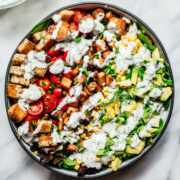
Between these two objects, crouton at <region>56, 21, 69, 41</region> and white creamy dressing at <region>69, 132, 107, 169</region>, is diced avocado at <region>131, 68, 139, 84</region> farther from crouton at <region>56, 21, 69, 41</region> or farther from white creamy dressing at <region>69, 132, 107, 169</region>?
crouton at <region>56, 21, 69, 41</region>

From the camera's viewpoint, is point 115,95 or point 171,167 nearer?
point 115,95

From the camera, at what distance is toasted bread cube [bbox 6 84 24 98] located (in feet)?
8.08

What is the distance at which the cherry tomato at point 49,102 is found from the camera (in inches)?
100

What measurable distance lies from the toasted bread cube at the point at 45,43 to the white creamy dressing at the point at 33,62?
4 centimetres

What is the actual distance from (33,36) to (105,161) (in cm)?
137

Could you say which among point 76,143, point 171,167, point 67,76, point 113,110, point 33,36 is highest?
point 33,36

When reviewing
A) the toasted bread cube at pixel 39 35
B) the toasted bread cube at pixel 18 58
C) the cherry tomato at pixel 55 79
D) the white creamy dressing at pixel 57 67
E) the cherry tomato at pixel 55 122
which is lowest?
the cherry tomato at pixel 55 122

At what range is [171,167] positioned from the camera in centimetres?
283

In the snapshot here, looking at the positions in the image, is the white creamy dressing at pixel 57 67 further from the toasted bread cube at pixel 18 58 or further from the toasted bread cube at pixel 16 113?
the toasted bread cube at pixel 16 113

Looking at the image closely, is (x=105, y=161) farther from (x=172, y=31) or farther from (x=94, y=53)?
(x=172, y=31)

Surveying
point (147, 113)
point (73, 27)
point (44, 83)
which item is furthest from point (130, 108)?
point (73, 27)

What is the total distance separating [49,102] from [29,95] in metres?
0.20

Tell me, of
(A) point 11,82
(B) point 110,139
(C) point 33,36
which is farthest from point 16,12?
(B) point 110,139

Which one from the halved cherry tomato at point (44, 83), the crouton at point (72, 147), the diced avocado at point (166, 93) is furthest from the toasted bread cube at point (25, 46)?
the diced avocado at point (166, 93)
